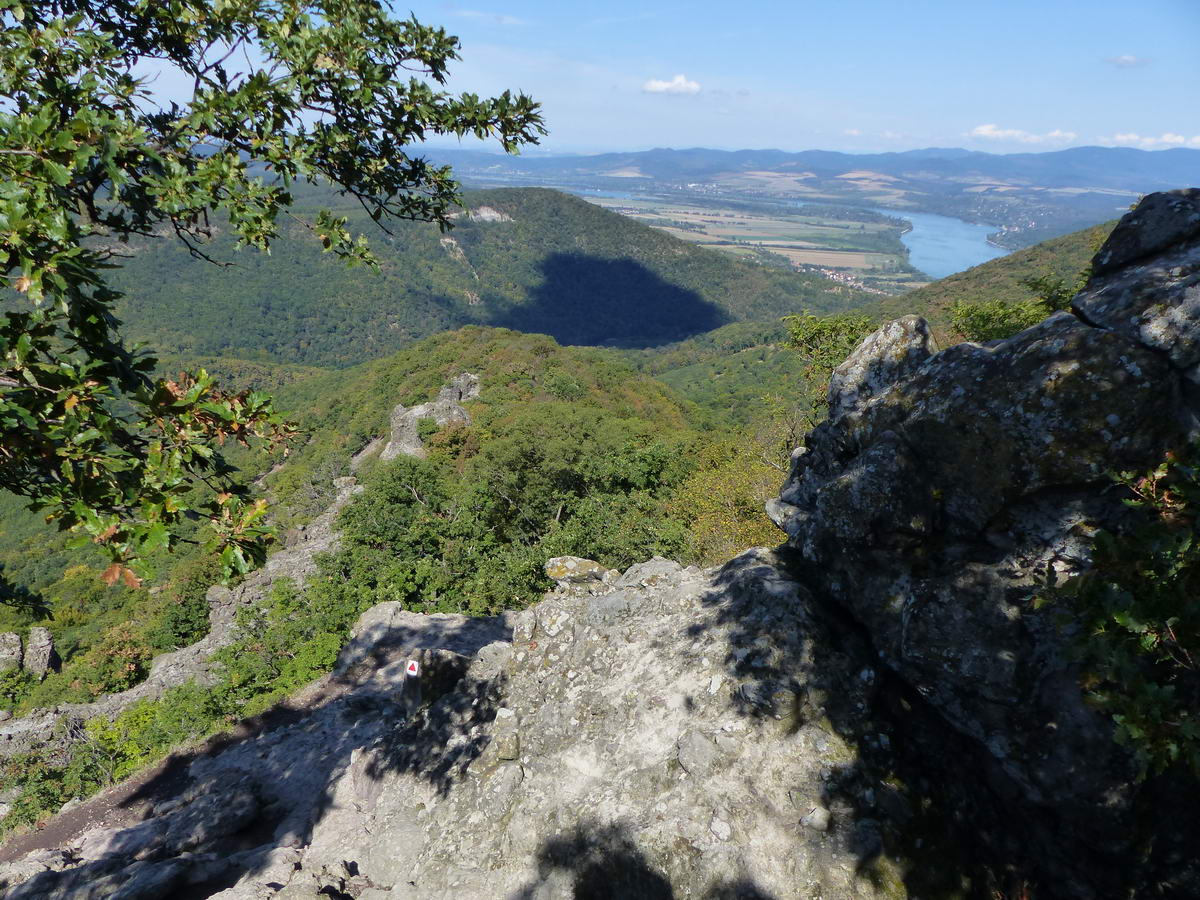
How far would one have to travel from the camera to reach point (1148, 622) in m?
3.88

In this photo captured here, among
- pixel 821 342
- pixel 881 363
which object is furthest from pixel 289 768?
pixel 821 342

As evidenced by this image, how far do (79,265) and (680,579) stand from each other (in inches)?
399

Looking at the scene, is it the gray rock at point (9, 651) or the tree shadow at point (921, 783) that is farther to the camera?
the gray rock at point (9, 651)

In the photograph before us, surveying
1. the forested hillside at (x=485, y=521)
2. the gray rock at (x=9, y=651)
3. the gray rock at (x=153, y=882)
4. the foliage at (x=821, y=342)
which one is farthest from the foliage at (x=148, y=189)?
the gray rock at (x=9, y=651)

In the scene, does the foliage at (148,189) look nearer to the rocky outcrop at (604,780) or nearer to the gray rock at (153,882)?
the rocky outcrop at (604,780)

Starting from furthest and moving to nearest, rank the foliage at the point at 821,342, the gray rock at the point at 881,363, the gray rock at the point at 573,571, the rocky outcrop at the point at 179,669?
the rocky outcrop at the point at 179,669
the foliage at the point at 821,342
the gray rock at the point at 573,571
the gray rock at the point at 881,363

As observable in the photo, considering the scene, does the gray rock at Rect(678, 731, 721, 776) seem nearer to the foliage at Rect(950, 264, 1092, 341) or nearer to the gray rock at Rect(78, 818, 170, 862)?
the gray rock at Rect(78, 818, 170, 862)

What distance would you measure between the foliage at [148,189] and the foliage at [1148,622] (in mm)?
5916

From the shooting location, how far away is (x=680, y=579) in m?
11.8

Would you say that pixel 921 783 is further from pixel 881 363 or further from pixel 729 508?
pixel 729 508

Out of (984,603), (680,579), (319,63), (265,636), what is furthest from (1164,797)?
(265,636)

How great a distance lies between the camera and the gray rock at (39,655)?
1459 inches

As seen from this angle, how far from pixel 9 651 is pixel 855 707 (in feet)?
162

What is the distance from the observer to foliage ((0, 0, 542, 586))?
3668 millimetres
